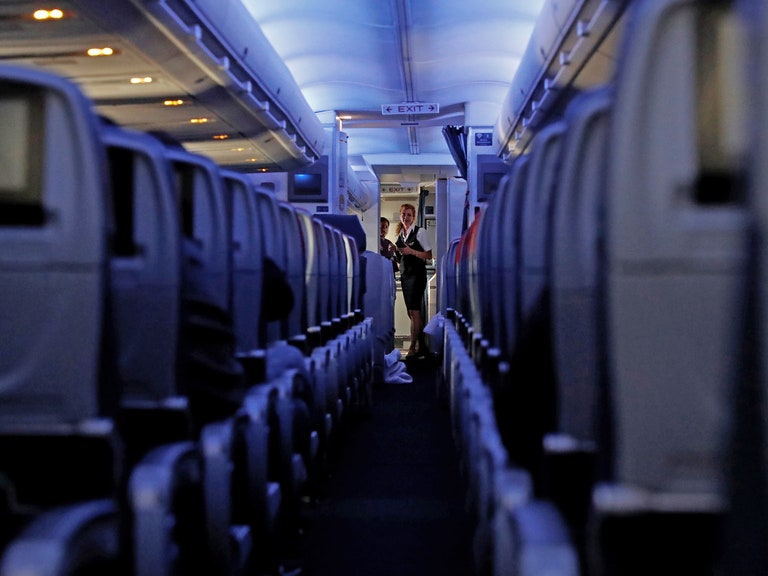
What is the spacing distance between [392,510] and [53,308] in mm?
2817

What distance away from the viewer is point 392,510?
4332 millimetres

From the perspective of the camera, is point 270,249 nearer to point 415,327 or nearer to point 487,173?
point 487,173

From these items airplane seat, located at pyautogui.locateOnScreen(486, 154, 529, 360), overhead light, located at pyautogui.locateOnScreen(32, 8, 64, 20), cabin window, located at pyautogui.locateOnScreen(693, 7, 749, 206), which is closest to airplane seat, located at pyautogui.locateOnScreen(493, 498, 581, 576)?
cabin window, located at pyautogui.locateOnScreen(693, 7, 749, 206)

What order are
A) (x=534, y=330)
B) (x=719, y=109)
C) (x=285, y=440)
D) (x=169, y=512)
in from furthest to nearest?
(x=285, y=440) → (x=534, y=330) → (x=169, y=512) → (x=719, y=109)

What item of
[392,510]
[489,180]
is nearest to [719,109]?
[392,510]

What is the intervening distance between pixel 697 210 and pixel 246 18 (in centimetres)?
666

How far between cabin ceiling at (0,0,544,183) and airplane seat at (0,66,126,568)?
3117 mm

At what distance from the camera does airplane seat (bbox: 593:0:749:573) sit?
1426 millimetres

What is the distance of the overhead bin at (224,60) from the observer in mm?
5789

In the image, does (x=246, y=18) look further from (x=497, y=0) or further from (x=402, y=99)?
(x=402, y=99)

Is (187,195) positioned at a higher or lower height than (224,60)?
lower

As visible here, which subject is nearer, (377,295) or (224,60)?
(224,60)

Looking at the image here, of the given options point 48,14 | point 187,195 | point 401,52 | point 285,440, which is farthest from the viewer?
point 401,52

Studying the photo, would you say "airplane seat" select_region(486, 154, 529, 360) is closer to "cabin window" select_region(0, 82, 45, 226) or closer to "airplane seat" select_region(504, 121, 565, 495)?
"airplane seat" select_region(504, 121, 565, 495)
